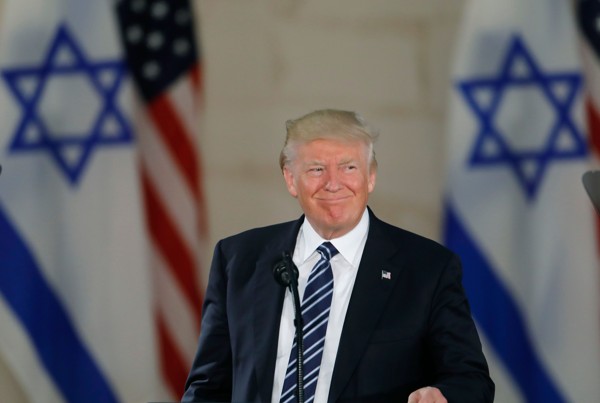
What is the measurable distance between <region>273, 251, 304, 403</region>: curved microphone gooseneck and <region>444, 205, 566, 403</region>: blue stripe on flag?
5.21 ft

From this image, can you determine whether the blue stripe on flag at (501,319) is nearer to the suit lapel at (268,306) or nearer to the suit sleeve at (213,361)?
the suit lapel at (268,306)

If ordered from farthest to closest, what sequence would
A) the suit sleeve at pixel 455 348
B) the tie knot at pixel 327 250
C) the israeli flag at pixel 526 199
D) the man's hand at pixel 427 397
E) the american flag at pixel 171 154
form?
the american flag at pixel 171 154
the israeli flag at pixel 526 199
the tie knot at pixel 327 250
the suit sleeve at pixel 455 348
the man's hand at pixel 427 397

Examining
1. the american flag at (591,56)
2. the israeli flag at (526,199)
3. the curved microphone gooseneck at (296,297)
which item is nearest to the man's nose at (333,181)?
the curved microphone gooseneck at (296,297)

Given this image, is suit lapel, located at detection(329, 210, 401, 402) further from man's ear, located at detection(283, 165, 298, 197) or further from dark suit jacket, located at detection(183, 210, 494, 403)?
man's ear, located at detection(283, 165, 298, 197)

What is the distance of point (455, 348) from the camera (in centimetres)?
223

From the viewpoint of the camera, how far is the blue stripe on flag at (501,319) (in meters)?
3.65

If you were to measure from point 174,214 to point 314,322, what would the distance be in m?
1.66

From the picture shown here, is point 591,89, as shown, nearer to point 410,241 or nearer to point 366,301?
point 410,241

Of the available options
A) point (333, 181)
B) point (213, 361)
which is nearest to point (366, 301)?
point (333, 181)

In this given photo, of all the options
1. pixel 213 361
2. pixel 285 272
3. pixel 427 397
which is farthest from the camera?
pixel 213 361

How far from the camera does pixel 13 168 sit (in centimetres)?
373

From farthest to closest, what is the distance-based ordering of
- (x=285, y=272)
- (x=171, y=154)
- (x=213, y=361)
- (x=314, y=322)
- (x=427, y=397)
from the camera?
(x=171, y=154) → (x=213, y=361) → (x=314, y=322) → (x=285, y=272) → (x=427, y=397)

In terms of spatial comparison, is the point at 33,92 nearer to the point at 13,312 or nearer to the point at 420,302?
the point at 13,312

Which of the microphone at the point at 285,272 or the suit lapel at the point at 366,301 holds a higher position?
the microphone at the point at 285,272
